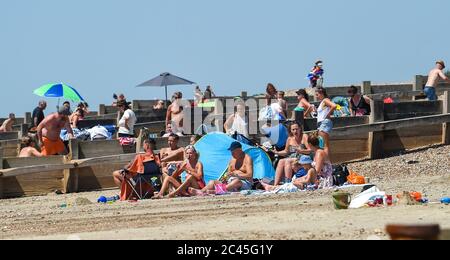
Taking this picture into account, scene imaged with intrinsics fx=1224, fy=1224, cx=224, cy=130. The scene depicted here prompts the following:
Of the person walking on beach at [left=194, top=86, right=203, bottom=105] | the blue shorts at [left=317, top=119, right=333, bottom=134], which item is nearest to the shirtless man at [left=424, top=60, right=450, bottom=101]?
the blue shorts at [left=317, top=119, right=333, bottom=134]

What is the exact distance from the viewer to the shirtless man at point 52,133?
22250 mm

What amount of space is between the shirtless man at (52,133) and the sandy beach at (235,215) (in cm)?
134

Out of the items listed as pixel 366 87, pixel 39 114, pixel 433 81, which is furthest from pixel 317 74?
pixel 39 114

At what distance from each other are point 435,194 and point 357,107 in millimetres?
7443

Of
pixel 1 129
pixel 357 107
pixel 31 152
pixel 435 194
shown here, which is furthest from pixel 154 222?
pixel 1 129

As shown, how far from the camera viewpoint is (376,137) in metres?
22.5

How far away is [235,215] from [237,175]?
4.10 metres

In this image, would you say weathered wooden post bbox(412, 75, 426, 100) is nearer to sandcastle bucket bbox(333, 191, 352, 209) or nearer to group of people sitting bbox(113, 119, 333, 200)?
group of people sitting bbox(113, 119, 333, 200)

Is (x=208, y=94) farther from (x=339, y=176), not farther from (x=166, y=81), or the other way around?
(x=339, y=176)

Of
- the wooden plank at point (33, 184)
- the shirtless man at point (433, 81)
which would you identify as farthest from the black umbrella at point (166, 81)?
the wooden plank at point (33, 184)

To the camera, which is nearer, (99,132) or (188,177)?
(188,177)

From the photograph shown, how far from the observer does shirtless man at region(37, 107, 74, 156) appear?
22.2 meters

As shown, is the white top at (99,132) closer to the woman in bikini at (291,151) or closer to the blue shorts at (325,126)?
the blue shorts at (325,126)

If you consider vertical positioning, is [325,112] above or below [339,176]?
above
